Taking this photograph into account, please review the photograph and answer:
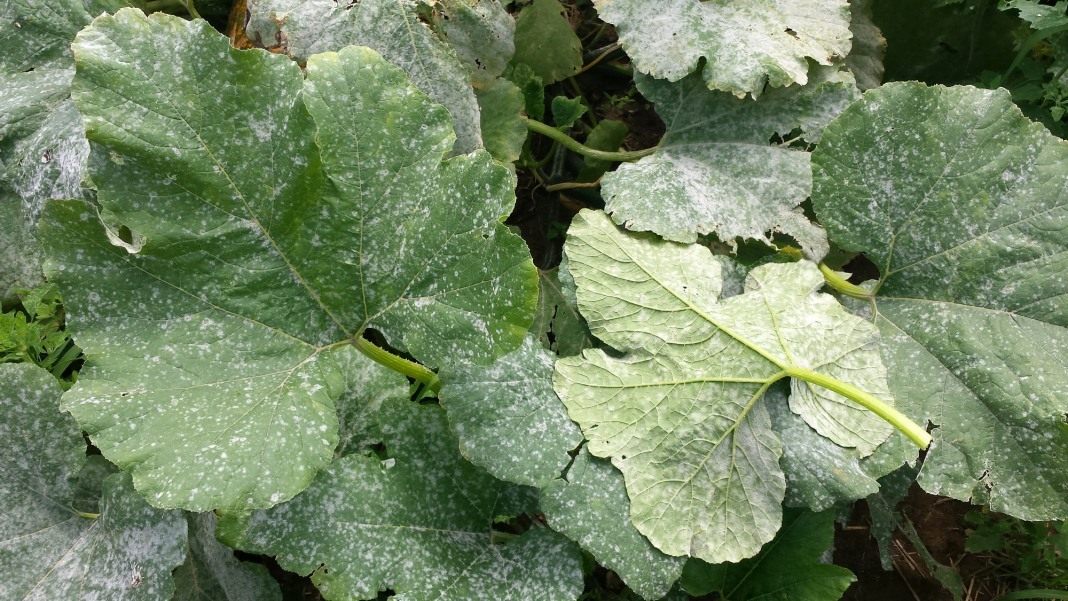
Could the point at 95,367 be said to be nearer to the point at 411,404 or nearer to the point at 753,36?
the point at 411,404

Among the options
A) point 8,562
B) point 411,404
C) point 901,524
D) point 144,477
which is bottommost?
point 901,524

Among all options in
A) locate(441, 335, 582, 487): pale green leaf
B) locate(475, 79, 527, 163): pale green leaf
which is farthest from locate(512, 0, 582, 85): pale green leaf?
locate(441, 335, 582, 487): pale green leaf

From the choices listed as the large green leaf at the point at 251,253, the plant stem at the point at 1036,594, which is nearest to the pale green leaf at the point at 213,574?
the large green leaf at the point at 251,253

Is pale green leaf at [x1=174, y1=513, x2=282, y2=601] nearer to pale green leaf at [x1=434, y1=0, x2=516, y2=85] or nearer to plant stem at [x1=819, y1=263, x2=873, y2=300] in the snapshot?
pale green leaf at [x1=434, y1=0, x2=516, y2=85]

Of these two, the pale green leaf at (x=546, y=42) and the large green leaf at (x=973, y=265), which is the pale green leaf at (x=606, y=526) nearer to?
the large green leaf at (x=973, y=265)

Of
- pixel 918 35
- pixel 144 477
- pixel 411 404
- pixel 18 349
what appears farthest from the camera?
pixel 918 35

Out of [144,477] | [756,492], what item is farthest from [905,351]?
[144,477]

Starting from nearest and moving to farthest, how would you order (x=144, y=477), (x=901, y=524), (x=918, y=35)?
(x=144, y=477)
(x=901, y=524)
(x=918, y=35)
